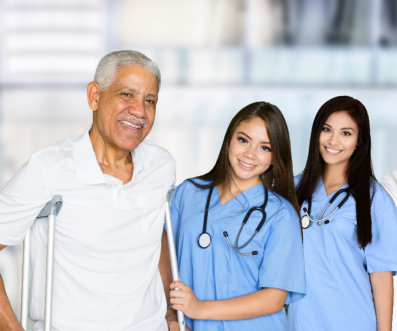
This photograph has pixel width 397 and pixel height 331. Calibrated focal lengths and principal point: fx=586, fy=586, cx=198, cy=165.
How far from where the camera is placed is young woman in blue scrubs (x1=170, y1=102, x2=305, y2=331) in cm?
173

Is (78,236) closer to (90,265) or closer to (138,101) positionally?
(90,265)

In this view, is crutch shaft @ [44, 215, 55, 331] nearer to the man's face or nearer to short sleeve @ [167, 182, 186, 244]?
the man's face

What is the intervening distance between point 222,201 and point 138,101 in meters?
0.49

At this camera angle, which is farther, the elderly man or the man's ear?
the man's ear

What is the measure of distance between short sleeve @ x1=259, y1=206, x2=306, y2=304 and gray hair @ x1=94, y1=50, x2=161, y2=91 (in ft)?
1.93

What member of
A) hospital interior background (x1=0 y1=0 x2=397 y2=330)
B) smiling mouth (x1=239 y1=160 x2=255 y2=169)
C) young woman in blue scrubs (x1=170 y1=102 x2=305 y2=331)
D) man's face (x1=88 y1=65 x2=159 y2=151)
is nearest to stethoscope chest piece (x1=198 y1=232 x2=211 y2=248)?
young woman in blue scrubs (x1=170 y1=102 x2=305 y2=331)

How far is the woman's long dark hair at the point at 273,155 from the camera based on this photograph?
1.77m

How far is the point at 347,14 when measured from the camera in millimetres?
6469

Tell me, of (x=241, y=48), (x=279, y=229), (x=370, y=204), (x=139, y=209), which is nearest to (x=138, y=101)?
(x=139, y=209)

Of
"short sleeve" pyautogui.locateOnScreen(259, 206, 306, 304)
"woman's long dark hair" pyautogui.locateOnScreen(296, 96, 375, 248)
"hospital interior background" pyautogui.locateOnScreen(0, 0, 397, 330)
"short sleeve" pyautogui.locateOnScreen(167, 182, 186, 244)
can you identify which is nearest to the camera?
"short sleeve" pyautogui.locateOnScreen(259, 206, 306, 304)

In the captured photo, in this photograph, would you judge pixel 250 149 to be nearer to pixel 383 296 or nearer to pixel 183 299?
pixel 183 299

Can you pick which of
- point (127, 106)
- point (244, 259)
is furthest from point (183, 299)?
point (127, 106)

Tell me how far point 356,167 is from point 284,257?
24.0 inches

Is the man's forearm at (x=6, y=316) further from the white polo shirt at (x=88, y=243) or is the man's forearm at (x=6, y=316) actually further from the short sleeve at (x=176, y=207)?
the short sleeve at (x=176, y=207)
